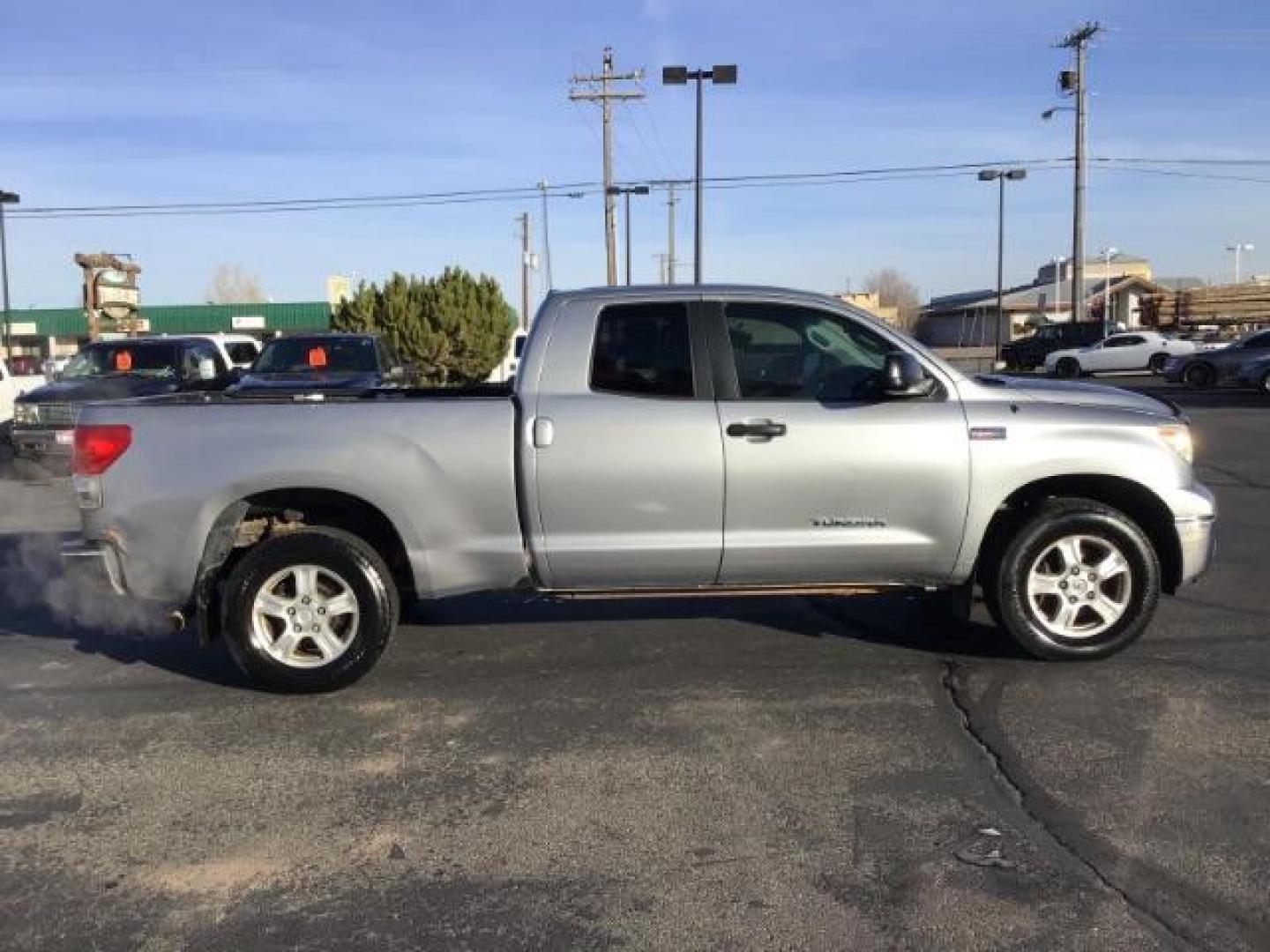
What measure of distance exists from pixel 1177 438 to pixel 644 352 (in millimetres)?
2688

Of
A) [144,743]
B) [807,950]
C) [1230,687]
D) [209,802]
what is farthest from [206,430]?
[1230,687]

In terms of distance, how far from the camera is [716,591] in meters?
5.48

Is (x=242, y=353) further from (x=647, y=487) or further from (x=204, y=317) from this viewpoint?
(x=204, y=317)

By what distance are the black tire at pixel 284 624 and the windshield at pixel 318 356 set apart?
365 inches

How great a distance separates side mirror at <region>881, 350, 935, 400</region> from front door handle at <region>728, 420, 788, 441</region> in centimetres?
53

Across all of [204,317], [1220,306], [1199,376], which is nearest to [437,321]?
[1199,376]

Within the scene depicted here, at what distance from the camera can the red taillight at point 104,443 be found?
16.9ft

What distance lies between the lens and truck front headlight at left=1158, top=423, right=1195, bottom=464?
5.52 metres

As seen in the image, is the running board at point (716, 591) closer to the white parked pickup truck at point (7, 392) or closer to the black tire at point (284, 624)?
the black tire at point (284, 624)

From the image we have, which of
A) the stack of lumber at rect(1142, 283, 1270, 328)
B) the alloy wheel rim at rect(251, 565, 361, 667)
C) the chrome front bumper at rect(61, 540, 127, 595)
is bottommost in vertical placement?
the alloy wheel rim at rect(251, 565, 361, 667)

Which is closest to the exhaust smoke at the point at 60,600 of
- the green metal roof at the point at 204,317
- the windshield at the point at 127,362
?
the windshield at the point at 127,362

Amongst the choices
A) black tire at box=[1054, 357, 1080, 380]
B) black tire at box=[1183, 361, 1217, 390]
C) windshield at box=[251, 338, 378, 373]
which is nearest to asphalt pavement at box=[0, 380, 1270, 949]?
windshield at box=[251, 338, 378, 373]

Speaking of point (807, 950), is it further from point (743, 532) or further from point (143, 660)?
point (143, 660)

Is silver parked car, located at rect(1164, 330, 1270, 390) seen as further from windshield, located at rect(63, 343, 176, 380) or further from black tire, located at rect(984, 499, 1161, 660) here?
black tire, located at rect(984, 499, 1161, 660)
